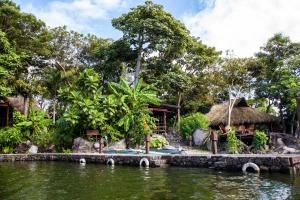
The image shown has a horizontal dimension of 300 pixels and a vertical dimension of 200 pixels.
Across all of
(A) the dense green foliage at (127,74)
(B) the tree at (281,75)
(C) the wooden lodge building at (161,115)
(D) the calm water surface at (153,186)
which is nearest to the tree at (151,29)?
(A) the dense green foliage at (127,74)

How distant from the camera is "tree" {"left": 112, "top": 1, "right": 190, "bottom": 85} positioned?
109 feet

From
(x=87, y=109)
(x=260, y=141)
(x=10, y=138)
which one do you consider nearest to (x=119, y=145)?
(x=87, y=109)

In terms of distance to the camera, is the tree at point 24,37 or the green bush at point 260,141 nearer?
the green bush at point 260,141

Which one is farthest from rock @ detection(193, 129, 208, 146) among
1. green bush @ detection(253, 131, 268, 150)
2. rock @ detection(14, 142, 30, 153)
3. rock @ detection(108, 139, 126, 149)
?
rock @ detection(14, 142, 30, 153)

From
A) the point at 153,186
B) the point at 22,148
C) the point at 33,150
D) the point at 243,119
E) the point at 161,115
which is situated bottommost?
the point at 153,186

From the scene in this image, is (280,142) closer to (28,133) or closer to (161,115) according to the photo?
(161,115)

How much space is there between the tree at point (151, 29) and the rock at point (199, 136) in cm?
800

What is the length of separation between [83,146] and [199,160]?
1156 cm

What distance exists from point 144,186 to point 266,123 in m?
23.9

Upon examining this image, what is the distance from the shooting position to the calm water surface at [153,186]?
10.4m

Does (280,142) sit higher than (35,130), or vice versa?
(35,130)

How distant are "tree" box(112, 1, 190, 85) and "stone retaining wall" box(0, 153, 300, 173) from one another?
13349 mm

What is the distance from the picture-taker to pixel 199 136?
103 ft

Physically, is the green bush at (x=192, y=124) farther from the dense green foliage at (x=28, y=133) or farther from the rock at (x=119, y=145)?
the dense green foliage at (x=28, y=133)
